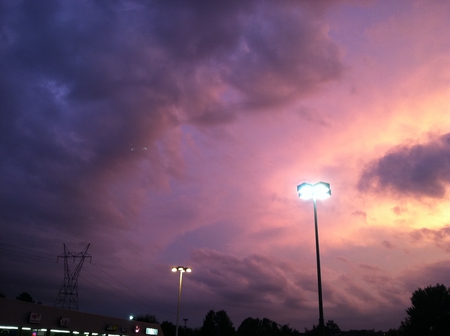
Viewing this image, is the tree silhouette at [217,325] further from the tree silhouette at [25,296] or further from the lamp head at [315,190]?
the lamp head at [315,190]

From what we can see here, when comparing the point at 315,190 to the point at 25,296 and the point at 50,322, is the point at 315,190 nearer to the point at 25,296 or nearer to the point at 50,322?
the point at 50,322

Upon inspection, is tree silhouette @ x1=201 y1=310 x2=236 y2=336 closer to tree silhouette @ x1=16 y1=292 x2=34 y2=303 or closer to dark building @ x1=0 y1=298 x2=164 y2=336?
tree silhouette @ x1=16 y1=292 x2=34 y2=303

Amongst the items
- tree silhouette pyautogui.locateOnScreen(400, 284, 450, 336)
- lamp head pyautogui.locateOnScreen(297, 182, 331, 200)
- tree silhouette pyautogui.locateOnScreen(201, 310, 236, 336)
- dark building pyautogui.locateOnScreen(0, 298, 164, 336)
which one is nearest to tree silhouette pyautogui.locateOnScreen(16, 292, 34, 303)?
tree silhouette pyautogui.locateOnScreen(201, 310, 236, 336)

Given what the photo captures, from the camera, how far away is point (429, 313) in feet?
267

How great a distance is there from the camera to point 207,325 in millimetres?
160375

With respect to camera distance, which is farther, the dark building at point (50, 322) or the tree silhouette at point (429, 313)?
the tree silhouette at point (429, 313)

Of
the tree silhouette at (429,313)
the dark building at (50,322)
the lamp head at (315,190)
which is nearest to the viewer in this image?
the lamp head at (315,190)

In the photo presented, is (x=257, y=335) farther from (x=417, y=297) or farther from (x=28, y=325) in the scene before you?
(x=28, y=325)

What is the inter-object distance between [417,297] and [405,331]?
8318 millimetres

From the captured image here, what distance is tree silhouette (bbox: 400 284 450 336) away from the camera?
3118 inches

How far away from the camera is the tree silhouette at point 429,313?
79.2 metres

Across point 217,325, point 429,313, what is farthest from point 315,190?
point 217,325

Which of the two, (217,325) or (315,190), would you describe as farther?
(217,325)

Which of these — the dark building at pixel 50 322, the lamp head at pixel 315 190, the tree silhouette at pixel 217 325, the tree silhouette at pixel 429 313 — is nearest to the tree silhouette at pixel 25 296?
the tree silhouette at pixel 217 325
